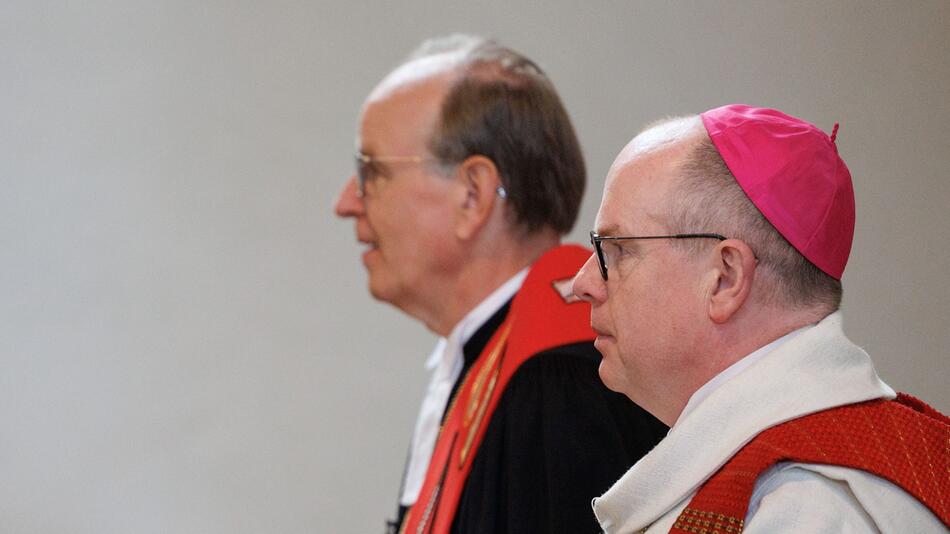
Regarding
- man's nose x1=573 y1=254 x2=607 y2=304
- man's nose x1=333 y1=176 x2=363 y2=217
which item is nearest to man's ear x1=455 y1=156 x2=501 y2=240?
man's nose x1=333 y1=176 x2=363 y2=217

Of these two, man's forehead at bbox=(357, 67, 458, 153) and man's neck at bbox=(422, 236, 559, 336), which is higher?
man's forehead at bbox=(357, 67, 458, 153)

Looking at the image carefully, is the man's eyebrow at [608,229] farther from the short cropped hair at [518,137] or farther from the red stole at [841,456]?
the short cropped hair at [518,137]

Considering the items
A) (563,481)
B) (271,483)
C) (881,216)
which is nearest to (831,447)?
(563,481)

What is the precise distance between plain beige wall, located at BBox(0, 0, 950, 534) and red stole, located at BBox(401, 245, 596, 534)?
6.62 feet

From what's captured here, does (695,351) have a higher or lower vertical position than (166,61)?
lower

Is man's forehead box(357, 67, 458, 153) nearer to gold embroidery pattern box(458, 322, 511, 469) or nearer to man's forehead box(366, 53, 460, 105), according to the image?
man's forehead box(366, 53, 460, 105)

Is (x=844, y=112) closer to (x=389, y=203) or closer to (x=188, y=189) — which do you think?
(x=389, y=203)

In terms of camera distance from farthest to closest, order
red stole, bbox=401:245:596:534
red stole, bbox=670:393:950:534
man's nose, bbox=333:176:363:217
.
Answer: man's nose, bbox=333:176:363:217
red stole, bbox=401:245:596:534
red stole, bbox=670:393:950:534

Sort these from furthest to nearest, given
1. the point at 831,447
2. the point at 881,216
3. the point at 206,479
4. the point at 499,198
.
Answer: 1. the point at 206,479
2. the point at 881,216
3. the point at 499,198
4. the point at 831,447

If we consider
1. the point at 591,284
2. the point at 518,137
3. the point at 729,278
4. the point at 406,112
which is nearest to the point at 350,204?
the point at 406,112

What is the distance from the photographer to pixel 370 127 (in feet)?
10.5

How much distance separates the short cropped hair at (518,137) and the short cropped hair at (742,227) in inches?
50.3

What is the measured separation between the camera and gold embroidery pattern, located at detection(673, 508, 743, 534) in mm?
1572

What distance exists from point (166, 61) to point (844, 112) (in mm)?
2726
